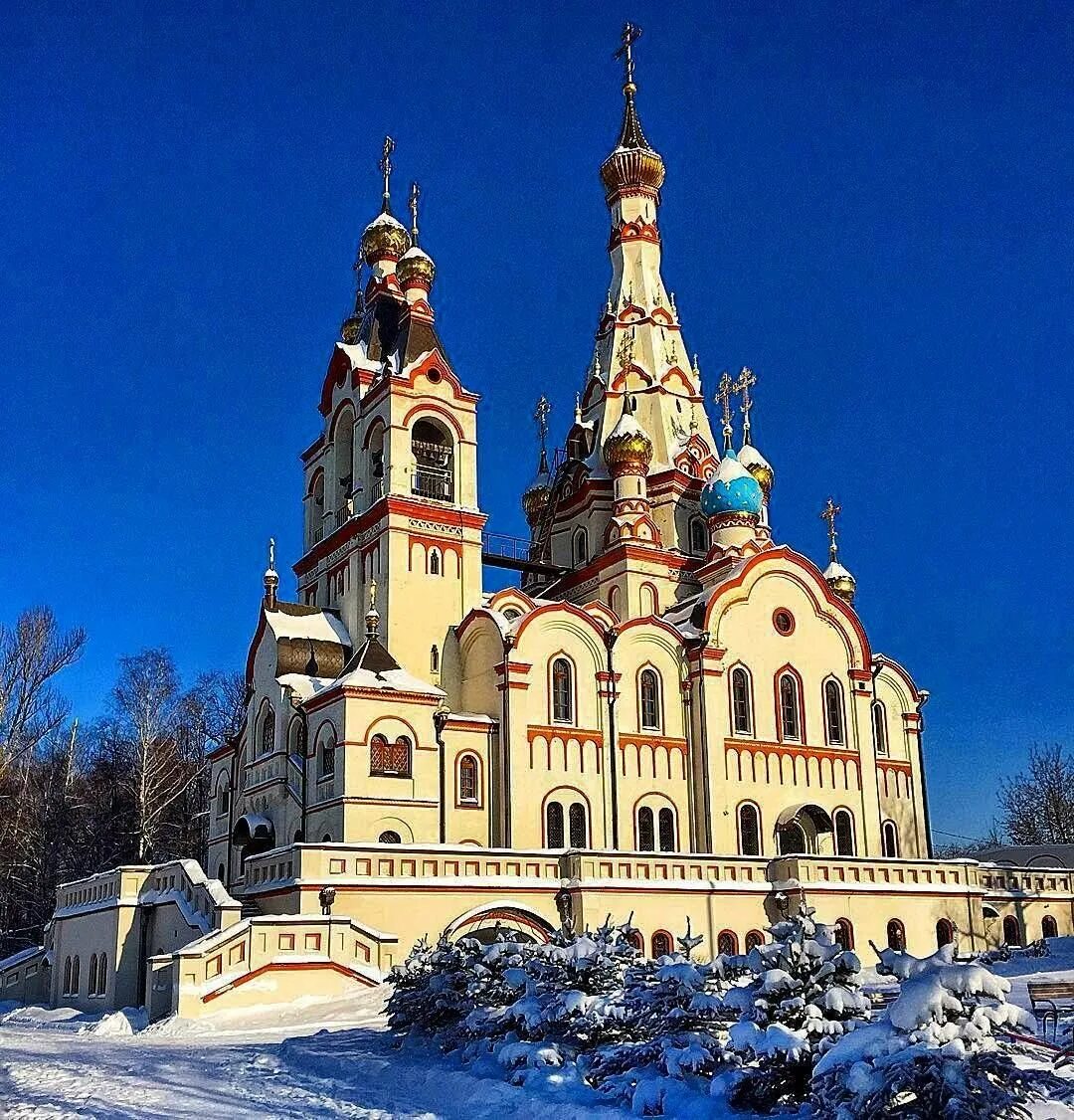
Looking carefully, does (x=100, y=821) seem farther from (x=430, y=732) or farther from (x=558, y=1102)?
(x=558, y=1102)

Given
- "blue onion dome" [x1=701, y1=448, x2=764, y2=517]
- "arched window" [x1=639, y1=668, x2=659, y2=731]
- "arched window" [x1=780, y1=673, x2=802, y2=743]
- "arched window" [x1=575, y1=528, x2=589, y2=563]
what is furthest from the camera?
"arched window" [x1=575, y1=528, x2=589, y2=563]

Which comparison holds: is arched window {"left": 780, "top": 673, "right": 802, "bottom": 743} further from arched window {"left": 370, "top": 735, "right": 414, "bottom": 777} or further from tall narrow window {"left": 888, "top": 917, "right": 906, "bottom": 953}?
arched window {"left": 370, "top": 735, "right": 414, "bottom": 777}

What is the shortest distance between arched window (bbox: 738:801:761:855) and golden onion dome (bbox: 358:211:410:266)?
712 inches


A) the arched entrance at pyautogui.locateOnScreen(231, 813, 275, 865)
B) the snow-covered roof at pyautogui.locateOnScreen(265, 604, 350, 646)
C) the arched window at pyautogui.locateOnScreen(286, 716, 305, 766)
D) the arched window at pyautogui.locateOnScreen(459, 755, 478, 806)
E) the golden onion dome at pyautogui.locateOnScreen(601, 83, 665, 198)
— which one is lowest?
the arched entrance at pyautogui.locateOnScreen(231, 813, 275, 865)

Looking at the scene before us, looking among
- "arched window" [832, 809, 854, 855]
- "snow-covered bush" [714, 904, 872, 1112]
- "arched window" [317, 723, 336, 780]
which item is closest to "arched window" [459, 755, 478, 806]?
"arched window" [317, 723, 336, 780]

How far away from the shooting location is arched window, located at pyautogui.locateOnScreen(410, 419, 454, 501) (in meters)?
33.0

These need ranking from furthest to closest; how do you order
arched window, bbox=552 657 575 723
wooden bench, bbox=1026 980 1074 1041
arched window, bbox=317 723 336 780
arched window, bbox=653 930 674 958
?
arched window, bbox=552 657 575 723 → arched window, bbox=317 723 336 780 → arched window, bbox=653 930 674 958 → wooden bench, bbox=1026 980 1074 1041

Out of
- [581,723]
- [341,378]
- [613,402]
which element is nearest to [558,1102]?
[581,723]

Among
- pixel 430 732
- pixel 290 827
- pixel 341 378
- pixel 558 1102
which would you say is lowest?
pixel 558 1102

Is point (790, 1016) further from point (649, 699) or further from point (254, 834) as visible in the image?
point (649, 699)

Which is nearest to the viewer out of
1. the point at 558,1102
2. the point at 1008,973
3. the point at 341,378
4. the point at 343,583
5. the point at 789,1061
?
the point at 789,1061

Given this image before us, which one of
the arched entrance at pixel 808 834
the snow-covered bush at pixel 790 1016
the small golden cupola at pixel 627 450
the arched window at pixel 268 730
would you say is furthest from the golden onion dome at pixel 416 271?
the snow-covered bush at pixel 790 1016

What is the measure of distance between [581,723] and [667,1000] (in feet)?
65.3

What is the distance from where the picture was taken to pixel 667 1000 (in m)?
11.3
